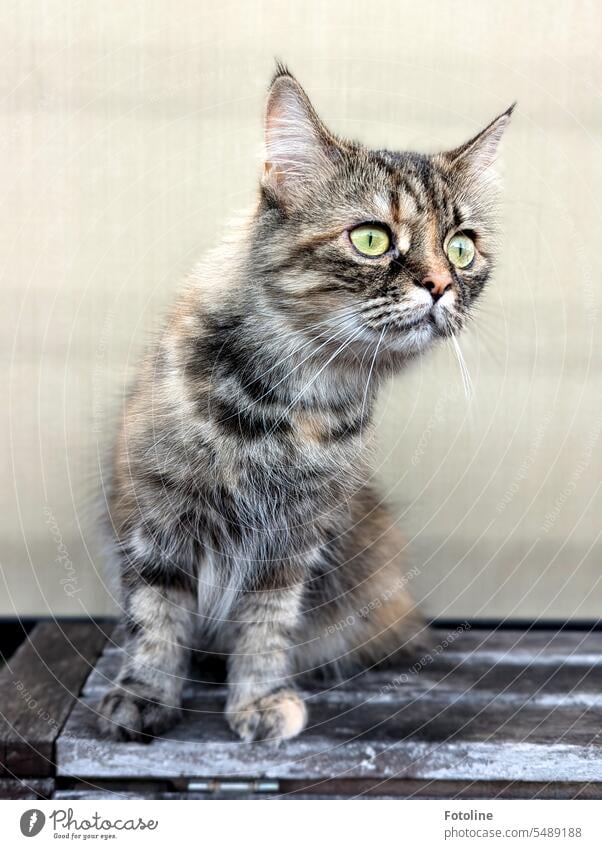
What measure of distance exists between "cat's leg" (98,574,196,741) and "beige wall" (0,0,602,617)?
334 mm

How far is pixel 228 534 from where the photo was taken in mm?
1144

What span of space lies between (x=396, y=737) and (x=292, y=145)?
83 cm

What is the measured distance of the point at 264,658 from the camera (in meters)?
1.21

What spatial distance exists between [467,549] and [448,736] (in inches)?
22.4

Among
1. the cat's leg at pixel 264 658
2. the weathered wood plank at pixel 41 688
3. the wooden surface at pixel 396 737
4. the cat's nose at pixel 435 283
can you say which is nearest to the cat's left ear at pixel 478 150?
the cat's nose at pixel 435 283

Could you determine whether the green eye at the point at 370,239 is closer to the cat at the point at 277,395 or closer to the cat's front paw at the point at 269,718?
the cat at the point at 277,395

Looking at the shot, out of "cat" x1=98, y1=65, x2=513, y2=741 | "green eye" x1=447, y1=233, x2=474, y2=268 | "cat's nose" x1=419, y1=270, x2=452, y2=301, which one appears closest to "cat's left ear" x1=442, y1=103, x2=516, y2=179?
"cat" x1=98, y1=65, x2=513, y2=741

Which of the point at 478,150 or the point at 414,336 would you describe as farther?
the point at 478,150

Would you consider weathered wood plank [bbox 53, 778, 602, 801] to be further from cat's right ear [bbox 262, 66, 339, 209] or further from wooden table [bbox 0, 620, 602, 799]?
cat's right ear [bbox 262, 66, 339, 209]

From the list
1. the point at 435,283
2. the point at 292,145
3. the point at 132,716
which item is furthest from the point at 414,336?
the point at 132,716

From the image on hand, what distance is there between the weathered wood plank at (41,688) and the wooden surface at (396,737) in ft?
0.08

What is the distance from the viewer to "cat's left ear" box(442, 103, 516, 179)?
1.10 m
